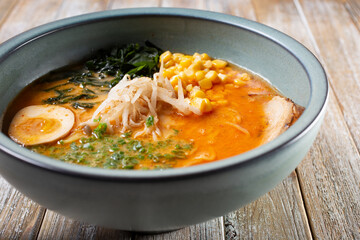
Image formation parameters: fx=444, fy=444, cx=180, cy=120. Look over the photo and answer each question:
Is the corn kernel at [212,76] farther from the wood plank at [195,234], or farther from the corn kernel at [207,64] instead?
the wood plank at [195,234]

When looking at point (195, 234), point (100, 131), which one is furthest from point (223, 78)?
point (195, 234)

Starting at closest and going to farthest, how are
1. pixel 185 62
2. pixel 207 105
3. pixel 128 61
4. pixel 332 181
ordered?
1. pixel 207 105
2. pixel 332 181
3. pixel 185 62
4. pixel 128 61

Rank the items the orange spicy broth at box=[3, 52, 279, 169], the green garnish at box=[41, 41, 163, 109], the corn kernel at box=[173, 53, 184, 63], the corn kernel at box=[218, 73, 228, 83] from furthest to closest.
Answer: the corn kernel at box=[173, 53, 184, 63], the corn kernel at box=[218, 73, 228, 83], the green garnish at box=[41, 41, 163, 109], the orange spicy broth at box=[3, 52, 279, 169]

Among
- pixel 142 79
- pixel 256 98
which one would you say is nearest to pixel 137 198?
pixel 142 79

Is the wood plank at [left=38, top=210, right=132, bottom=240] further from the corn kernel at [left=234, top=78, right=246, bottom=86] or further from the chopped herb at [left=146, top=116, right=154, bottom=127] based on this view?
the corn kernel at [left=234, top=78, right=246, bottom=86]

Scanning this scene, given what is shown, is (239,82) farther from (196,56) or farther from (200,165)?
(200,165)

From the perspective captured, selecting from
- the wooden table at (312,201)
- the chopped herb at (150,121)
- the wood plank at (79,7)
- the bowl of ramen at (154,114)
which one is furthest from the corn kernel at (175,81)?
the wood plank at (79,7)

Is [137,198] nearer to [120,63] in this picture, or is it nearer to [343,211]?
[343,211]

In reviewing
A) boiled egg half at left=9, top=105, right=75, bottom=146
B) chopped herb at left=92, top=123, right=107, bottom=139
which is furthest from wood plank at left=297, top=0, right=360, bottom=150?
boiled egg half at left=9, top=105, right=75, bottom=146
